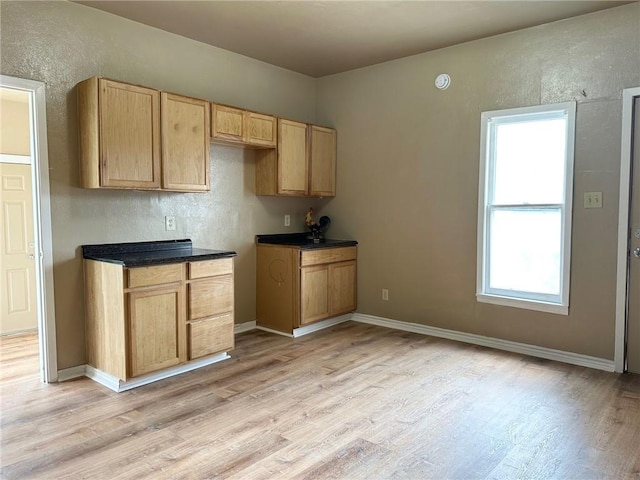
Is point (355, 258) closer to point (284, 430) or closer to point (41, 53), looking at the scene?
point (284, 430)

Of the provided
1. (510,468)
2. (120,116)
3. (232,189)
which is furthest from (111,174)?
(510,468)

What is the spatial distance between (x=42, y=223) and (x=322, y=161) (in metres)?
2.73

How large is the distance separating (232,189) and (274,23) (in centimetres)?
153

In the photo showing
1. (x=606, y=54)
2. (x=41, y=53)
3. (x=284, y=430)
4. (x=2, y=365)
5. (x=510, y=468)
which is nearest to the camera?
(x=510, y=468)

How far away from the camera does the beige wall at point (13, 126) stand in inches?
182

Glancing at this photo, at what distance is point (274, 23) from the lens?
142 inches

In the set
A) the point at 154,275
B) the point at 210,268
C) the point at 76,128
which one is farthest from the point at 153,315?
the point at 76,128

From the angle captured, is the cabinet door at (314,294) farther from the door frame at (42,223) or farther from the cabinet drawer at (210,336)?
the door frame at (42,223)

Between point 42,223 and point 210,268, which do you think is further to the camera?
point 210,268

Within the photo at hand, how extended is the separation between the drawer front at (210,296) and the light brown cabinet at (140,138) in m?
0.77

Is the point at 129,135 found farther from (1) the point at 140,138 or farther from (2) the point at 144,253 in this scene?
(2) the point at 144,253

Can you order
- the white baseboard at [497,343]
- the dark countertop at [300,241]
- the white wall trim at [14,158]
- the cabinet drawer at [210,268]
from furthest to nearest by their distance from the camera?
the white wall trim at [14,158] → the dark countertop at [300,241] → the white baseboard at [497,343] → the cabinet drawer at [210,268]

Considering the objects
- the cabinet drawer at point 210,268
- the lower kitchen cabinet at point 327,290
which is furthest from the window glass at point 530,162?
the cabinet drawer at point 210,268

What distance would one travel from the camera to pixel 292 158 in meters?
4.55
